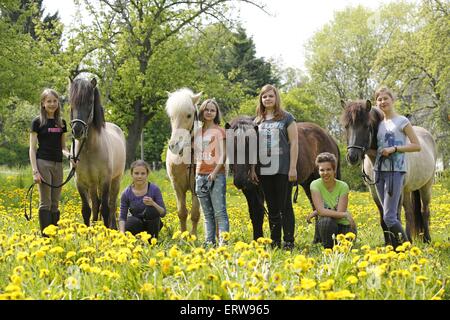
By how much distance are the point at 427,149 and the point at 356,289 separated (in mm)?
5253

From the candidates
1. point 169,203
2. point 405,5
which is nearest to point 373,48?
point 405,5

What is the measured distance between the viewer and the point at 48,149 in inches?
264

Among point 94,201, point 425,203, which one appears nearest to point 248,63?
point 425,203

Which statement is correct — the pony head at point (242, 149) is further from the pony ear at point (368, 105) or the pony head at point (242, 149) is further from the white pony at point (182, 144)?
the pony ear at point (368, 105)

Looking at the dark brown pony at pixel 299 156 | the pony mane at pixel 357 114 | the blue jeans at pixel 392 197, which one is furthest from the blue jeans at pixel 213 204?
the blue jeans at pixel 392 197

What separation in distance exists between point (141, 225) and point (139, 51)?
→ 59.0 ft

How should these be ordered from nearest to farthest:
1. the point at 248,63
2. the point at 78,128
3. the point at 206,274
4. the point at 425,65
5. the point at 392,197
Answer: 1. the point at 206,274
2. the point at 392,197
3. the point at 78,128
4. the point at 425,65
5. the point at 248,63

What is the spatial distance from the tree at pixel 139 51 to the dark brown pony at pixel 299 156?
15404mm

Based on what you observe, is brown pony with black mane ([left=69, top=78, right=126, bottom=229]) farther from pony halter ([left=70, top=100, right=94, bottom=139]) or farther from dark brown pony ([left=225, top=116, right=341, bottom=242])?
dark brown pony ([left=225, top=116, right=341, bottom=242])

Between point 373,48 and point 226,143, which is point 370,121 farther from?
point 373,48

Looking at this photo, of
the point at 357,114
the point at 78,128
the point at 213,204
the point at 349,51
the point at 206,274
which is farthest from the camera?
the point at 349,51

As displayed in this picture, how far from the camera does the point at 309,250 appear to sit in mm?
6430

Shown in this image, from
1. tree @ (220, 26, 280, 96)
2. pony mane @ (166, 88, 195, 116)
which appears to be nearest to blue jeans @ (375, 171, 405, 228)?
pony mane @ (166, 88, 195, 116)

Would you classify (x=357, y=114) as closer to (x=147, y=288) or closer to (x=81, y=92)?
(x=81, y=92)
